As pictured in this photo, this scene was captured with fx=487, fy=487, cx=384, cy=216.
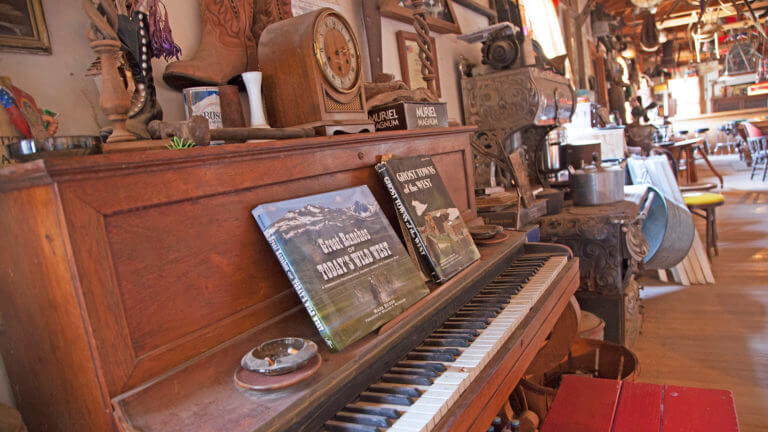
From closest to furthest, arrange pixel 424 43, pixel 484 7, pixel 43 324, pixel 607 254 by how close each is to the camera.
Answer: pixel 43 324 < pixel 424 43 < pixel 607 254 < pixel 484 7

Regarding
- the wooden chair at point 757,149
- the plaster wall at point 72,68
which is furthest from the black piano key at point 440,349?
the wooden chair at point 757,149

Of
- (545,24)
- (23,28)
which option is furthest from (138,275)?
(545,24)

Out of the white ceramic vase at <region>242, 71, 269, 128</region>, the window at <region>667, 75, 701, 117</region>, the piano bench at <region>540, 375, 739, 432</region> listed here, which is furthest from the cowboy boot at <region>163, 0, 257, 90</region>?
the window at <region>667, 75, 701, 117</region>

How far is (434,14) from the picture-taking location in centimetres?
288

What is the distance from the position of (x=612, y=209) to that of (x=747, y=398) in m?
1.26

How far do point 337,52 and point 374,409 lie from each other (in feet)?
3.43

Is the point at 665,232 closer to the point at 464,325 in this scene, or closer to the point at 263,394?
the point at 464,325

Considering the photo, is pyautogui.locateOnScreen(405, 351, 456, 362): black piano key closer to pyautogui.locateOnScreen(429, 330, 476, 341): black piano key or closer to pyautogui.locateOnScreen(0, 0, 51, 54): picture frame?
pyautogui.locateOnScreen(429, 330, 476, 341): black piano key

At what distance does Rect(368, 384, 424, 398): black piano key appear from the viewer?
1.03 metres

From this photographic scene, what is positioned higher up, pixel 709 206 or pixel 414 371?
pixel 414 371

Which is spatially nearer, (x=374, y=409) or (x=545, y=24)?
(x=374, y=409)

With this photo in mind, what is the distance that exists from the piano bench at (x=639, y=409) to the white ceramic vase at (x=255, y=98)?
1.32 metres

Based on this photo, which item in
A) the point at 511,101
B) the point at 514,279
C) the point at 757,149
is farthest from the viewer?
the point at 757,149

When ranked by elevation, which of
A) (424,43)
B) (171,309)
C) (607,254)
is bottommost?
(607,254)
